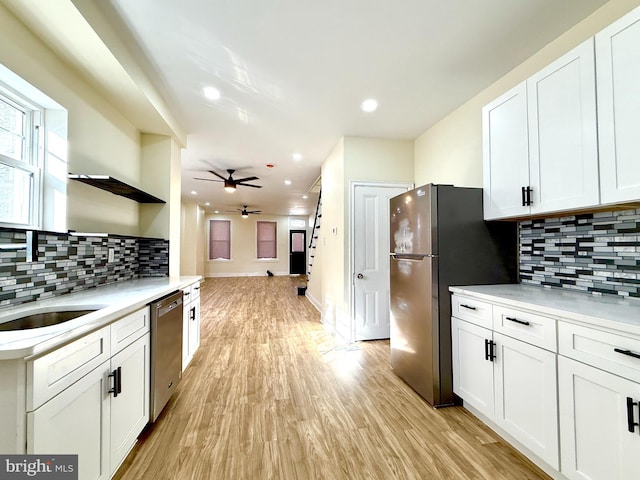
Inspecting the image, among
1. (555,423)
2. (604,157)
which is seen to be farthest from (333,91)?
(555,423)

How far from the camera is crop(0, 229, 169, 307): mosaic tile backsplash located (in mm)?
1515

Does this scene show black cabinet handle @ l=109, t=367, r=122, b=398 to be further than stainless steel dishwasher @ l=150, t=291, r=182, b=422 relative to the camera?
No

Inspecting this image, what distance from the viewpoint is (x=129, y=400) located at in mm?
1555

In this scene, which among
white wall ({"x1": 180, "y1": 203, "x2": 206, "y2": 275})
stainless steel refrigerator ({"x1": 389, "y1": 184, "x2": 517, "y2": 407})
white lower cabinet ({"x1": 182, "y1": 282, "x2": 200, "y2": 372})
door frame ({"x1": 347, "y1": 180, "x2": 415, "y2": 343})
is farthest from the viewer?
white wall ({"x1": 180, "y1": 203, "x2": 206, "y2": 275})

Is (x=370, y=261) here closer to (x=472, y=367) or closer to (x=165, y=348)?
(x=472, y=367)

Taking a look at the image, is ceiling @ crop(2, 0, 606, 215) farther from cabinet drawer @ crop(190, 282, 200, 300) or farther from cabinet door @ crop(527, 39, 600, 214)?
cabinet drawer @ crop(190, 282, 200, 300)

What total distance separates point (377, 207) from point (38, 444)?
348 centimetres

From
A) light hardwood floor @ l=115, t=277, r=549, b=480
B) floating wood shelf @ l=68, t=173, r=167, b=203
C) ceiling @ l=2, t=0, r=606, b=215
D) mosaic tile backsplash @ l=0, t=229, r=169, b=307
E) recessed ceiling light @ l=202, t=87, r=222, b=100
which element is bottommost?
light hardwood floor @ l=115, t=277, r=549, b=480

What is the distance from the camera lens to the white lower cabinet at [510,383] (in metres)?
1.42

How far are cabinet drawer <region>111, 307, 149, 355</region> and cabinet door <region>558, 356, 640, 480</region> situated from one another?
7.54 ft

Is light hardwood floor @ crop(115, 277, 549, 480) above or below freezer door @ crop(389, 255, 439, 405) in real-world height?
below

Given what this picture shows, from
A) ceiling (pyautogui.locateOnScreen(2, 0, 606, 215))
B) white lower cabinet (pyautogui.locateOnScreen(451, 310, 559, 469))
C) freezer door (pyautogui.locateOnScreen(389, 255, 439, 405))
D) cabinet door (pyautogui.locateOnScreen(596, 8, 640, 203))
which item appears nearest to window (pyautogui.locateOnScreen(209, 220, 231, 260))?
ceiling (pyautogui.locateOnScreen(2, 0, 606, 215))

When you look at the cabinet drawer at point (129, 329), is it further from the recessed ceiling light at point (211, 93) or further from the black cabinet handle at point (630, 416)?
the black cabinet handle at point (630, 416)

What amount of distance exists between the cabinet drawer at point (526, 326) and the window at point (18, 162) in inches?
122
